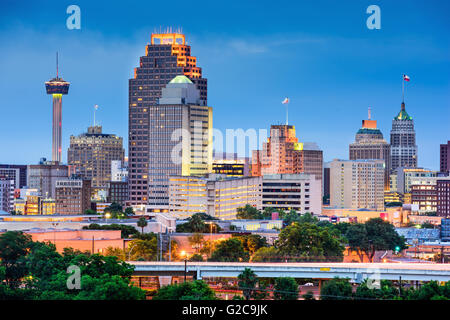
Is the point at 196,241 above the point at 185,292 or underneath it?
above

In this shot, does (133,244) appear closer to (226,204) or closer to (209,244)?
(209,244)

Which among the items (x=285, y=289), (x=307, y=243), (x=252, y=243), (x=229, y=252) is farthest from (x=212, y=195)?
(x=285, y=289)

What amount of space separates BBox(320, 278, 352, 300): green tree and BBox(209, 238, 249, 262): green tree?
70.5ft

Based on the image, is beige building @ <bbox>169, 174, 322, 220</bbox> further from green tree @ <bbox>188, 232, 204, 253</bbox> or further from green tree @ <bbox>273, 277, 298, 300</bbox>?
green tree @ <bbox>273, 277, 298, 300</bbox>

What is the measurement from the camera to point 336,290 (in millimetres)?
70125

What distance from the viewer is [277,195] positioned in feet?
629

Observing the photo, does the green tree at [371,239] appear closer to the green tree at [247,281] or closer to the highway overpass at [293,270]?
the highway overpass at [293,270]

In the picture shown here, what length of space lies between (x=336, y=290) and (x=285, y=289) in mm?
3861

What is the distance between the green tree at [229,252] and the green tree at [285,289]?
19670 mm

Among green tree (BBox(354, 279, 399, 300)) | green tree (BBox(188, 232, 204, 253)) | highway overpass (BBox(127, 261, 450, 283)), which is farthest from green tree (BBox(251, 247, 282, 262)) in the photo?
green tree (BBox(354, 279, 399, 300))

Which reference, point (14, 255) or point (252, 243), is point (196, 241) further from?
point (14, 255)
